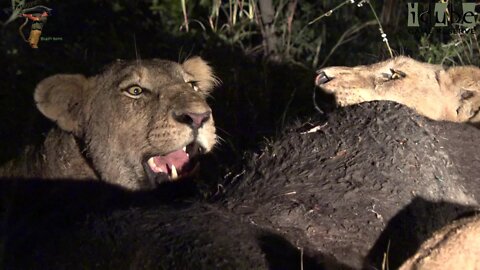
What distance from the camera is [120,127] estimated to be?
5.99 metres

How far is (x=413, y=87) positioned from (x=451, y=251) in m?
2.76

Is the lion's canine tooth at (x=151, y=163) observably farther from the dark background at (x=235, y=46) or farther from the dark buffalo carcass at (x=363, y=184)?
the dark background at (x=235, y=46)

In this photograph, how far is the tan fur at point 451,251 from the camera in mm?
3555

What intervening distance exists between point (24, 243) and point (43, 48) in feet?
13.9

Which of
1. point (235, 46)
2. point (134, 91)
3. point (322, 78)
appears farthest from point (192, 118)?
point (235, 46)

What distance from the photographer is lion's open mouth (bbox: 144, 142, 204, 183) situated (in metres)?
5.94

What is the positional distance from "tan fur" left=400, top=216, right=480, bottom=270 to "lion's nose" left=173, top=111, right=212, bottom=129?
2243 millimetres

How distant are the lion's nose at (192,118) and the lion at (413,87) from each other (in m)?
0.87

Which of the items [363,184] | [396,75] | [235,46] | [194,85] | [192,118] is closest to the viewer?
[363,184]

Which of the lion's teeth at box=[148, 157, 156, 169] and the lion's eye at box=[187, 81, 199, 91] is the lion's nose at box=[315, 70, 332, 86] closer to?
the lion's eye at box=[187, 81, 199, 91]

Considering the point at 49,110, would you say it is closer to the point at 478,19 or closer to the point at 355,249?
the point at 355,249

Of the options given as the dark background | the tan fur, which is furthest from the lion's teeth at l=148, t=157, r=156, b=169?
the tan fur

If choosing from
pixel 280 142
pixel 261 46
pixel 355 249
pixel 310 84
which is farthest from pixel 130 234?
pixel 261 46

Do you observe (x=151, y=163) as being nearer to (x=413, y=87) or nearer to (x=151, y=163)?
(x=151, y=163)
